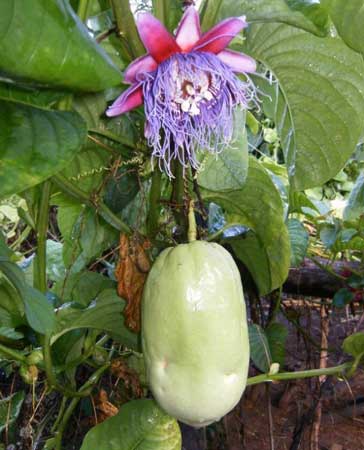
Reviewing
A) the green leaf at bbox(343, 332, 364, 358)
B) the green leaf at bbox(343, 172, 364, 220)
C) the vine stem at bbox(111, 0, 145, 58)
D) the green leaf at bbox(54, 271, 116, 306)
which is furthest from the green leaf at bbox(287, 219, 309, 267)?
the vine stem at bbox(111, 0, 145, 58)

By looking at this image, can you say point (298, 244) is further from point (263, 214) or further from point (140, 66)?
point (140, 66)

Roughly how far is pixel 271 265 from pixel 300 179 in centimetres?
18

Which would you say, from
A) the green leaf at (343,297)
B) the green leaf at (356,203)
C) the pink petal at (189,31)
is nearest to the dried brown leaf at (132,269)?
the pink petal at (189,31)

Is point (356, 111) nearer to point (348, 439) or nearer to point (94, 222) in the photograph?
point (94, 222)

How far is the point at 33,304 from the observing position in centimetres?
50

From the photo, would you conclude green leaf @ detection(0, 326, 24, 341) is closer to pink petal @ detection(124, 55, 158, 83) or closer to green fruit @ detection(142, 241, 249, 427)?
green fruit @ detection(142, 241, 249, 427)

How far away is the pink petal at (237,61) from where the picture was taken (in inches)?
19.5

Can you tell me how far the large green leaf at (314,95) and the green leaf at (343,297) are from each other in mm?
630

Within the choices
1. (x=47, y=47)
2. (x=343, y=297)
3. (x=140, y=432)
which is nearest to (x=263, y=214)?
(x=140, y=432)

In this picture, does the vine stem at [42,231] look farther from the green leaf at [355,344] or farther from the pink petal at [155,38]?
the green leaf at [355,344]

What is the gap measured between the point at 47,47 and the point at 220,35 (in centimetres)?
19

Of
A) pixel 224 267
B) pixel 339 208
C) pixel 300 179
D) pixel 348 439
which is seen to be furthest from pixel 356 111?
pixel 348 439

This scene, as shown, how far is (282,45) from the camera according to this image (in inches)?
24.3

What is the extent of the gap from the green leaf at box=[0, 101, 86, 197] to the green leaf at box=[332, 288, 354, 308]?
3.05 ft
